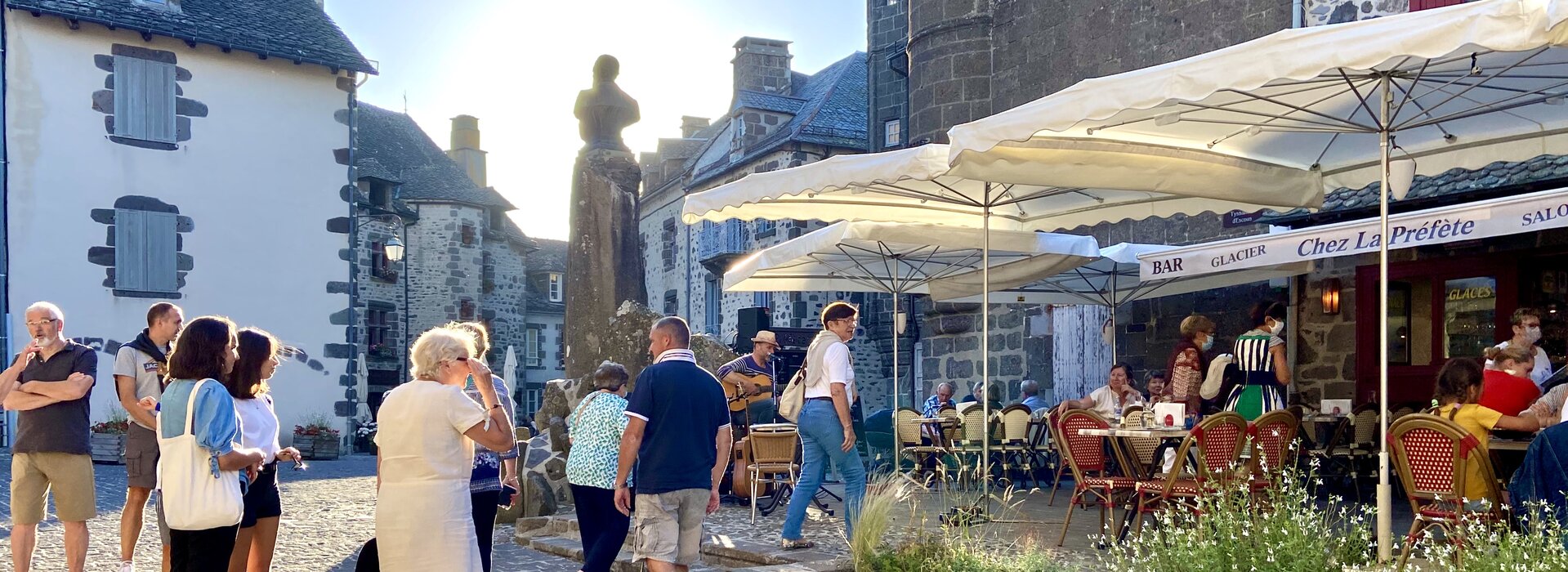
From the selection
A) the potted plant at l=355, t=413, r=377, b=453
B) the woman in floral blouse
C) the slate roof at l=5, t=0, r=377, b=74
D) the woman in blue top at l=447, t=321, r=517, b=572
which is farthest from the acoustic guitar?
the potted plant at l=355, t=413, r=377, b=453

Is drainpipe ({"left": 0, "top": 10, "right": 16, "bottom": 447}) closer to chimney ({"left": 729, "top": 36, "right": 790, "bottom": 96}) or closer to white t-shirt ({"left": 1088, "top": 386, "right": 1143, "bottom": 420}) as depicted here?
white t-shirt ({"left": 1088, "top": 386, "right": 1143, "bottom": 420})

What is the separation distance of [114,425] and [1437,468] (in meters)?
16.6

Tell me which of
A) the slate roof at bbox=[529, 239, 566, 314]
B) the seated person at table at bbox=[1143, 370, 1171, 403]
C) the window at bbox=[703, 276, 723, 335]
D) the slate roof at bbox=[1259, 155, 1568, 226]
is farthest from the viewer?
the slate roof at bbox=[529, 239, 566, 314]

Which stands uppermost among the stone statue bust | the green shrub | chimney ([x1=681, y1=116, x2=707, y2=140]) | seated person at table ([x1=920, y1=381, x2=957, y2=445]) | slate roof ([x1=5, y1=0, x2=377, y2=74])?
chimney ([x1=681, y1=116, x2=707, y2=140])

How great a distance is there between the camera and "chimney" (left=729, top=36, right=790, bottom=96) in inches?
1276

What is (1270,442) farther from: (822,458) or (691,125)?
(691,125)

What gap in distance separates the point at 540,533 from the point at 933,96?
10.4 meters

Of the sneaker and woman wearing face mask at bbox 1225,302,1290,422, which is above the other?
woman wearing face mask at bbox 1225,302,1290,422

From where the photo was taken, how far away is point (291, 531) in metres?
9.64

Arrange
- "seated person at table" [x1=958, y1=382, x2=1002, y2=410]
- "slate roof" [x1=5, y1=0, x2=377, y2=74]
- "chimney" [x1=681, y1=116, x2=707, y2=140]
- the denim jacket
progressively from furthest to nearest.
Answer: "chimney" [x1=681, y1=116, x2=707, y2=140]
"slate roof" [x1=5, y1=0, x2=377, y2=74]
"seated person at table" [x1=958, y1=382, x2=1002, y2=410]
the denim jacket

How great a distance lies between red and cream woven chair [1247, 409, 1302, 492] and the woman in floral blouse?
10.3 feet

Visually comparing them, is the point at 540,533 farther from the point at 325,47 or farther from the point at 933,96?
the point at 325,47

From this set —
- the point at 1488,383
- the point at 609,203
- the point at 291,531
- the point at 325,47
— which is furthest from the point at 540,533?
the point at 325,47

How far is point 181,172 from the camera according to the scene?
20062 mm
